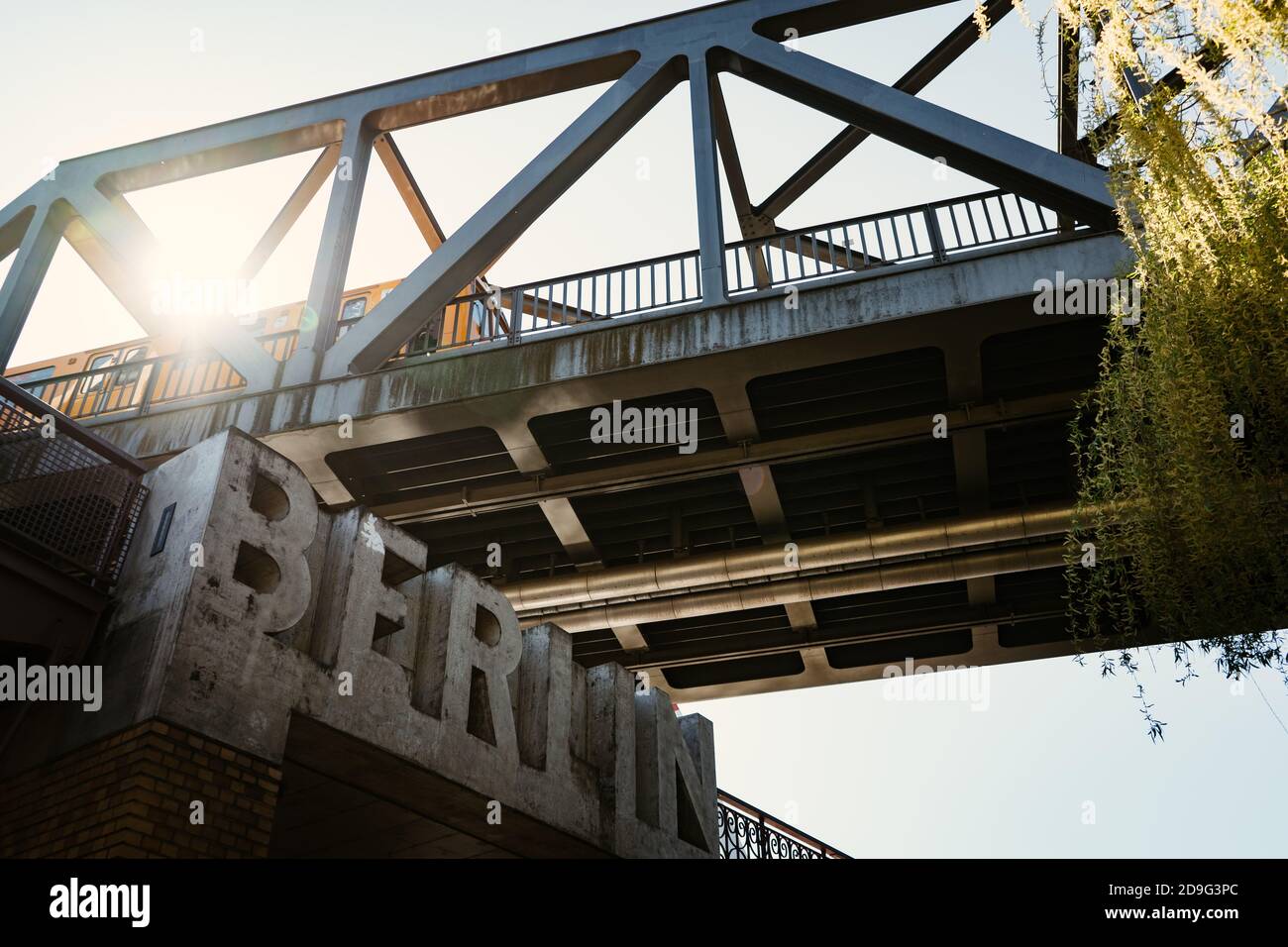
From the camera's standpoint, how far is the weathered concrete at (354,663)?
6383mm

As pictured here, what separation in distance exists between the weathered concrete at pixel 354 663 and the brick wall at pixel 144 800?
132 millimetres

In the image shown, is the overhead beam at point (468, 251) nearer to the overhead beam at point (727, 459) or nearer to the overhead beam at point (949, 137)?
the overhead beam at point (727, 459)

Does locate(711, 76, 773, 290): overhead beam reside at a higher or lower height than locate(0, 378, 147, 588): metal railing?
higher

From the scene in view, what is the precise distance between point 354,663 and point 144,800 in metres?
1.91

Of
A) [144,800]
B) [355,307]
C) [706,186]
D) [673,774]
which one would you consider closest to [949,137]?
[706,186]

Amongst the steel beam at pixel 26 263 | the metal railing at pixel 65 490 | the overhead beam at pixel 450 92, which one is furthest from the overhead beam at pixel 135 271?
the metal railing at pixel 65 490

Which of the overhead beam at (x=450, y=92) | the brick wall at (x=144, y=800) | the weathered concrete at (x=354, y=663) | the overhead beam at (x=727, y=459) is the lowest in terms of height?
the brick wall at (x=144, y=800)

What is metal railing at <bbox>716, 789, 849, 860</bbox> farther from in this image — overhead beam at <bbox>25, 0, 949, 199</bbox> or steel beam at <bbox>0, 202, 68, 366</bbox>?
steel beam at <bbox>0, 202, 68, 366</bbox>

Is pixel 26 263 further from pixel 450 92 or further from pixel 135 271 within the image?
pixel 450 92

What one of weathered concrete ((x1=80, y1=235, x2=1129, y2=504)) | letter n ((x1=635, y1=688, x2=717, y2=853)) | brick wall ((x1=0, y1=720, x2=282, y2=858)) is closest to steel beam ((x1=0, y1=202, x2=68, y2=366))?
weathered concrete ((x1=80, y1=235, x2=1129, y2=504))

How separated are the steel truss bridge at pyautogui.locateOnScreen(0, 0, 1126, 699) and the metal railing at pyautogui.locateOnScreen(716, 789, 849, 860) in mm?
2487

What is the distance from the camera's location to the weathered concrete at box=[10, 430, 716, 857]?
20.9 feet

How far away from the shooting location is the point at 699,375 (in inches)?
409
